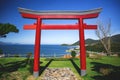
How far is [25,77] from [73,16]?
404cm

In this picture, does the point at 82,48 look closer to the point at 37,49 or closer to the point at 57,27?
the point at 57,27

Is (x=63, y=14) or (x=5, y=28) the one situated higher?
(x=63, y=14)

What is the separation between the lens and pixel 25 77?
6383 mm

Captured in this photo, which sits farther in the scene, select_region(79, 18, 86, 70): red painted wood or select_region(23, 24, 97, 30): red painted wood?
select_region(23, 24, 97, 30): red painted wood

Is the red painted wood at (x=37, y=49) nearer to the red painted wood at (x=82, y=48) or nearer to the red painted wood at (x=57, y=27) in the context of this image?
the red painted wood at (x=57, y=27)

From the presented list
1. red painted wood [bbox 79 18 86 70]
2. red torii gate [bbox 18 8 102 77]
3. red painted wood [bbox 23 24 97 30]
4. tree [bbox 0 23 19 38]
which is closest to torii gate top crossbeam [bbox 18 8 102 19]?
red torii gate [bbox 18 8 102 77]

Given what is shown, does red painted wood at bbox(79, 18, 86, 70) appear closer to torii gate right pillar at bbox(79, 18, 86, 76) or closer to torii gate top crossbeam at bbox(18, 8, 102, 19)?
torii gate right pillar at bbox(79, 18, 86, 76)

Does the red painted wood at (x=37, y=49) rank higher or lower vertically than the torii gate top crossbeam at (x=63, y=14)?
lower

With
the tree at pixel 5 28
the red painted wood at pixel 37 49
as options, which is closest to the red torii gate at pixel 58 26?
the red painted wood at pixel 37 49

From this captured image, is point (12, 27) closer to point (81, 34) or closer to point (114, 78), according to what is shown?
point (81, 34)

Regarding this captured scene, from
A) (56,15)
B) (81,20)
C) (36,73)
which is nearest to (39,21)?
(56,15)

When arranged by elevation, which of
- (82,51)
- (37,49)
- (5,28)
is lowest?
(82,51)

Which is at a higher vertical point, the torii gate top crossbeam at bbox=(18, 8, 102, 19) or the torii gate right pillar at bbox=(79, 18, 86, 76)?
the torii gate top crossbeam at bbox=(18, 8, 102, 19)

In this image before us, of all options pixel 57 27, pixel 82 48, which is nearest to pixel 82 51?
pixel 82 48
